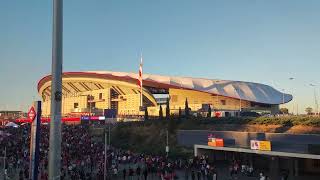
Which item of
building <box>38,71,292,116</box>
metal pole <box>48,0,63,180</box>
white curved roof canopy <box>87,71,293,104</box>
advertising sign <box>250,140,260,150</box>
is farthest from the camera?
white curved roof canopy <box>87,71,293,104</box>

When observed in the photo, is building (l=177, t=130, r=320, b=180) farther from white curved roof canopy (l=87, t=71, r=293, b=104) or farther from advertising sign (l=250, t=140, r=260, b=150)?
white curved roof canopy (l=87, t=71, r=293, b=104)

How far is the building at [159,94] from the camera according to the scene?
90.1 m

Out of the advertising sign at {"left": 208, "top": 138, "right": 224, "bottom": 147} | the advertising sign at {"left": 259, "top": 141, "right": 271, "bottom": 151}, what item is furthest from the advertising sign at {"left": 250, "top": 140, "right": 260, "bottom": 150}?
the advertising sign at {"left": 208, "top": 138, "right": 224, "bottom": 147}

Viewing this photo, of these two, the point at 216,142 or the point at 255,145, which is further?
the point at 216,142

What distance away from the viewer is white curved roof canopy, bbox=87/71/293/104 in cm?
9225

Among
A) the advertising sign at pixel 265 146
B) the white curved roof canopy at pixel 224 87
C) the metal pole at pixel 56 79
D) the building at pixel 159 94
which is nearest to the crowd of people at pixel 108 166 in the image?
the advertising sign at pixel 265 146

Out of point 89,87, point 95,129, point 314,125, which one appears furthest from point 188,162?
point 89,87

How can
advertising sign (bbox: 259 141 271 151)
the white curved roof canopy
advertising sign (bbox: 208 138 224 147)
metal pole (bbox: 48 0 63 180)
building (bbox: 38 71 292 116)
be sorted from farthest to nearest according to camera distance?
the white curved roof canopy < building (bbox: 38 71 292 116) < advertising sign (bbox: 208 138 224 147) < advertising sign (bbox: 259 141 271 151) < metal pole (bbox: 48 0 63 180)

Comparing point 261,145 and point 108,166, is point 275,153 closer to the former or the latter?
point 261,145

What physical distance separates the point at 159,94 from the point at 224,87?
15.9 m

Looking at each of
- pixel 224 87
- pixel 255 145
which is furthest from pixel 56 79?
pixel 224 87

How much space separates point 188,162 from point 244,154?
4156 mm

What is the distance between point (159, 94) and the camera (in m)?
98.4

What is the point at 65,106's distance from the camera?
113 meters
